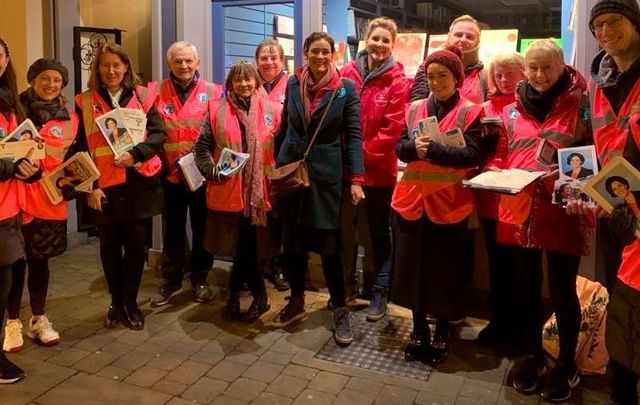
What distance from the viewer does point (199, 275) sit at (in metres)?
4.39

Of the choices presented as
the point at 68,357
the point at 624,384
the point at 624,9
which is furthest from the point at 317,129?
the point at 624,384

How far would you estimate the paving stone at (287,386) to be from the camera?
10.1 feet

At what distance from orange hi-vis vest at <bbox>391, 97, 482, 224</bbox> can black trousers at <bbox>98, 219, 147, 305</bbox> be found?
1.60 metres

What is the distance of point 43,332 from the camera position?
11.8 ft

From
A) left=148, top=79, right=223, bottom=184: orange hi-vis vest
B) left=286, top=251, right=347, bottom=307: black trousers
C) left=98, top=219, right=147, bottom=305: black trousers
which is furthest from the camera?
left=148, top=79, right=223, bottom=184: orange hi-vis vest

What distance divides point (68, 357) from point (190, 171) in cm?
124

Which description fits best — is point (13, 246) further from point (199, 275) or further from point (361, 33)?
point (361, 33)

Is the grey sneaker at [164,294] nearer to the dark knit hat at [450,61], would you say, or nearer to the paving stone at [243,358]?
the paving stone at [243,358]

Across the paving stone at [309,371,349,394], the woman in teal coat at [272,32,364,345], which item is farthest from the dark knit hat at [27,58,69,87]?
the paving stone at [309,371,349,394]

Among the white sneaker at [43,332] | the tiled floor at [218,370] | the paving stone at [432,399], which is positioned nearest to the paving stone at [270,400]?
the tiled floor at [218,370]

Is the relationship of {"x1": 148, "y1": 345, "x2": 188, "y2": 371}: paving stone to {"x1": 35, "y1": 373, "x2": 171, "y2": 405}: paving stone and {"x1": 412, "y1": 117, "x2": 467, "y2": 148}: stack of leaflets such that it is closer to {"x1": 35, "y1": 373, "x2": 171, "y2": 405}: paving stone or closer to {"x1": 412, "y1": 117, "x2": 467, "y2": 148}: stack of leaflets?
{"x1": 35, "y1": 373, "x2": 171, "y2": 405}: paving stone

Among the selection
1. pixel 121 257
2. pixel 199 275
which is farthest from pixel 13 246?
pixel 199 275

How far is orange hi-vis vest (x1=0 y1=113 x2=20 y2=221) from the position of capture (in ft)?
10.2

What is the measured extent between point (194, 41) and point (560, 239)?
3.18 metres
